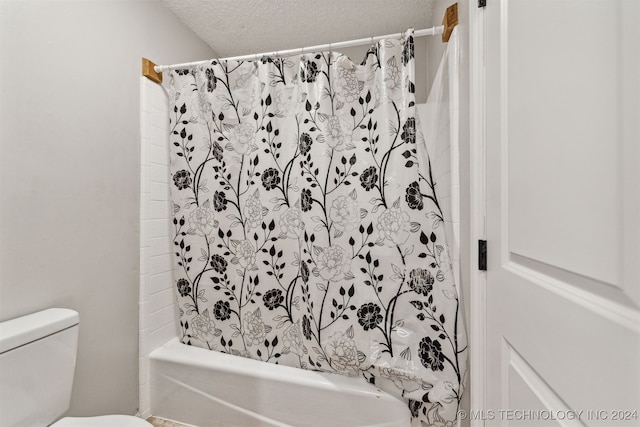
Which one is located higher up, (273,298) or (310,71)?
(310,71)

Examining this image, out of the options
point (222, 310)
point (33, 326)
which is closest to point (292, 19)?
point (222, 310)

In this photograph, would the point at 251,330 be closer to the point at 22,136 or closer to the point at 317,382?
the point at 317,382

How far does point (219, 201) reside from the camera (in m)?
1.37

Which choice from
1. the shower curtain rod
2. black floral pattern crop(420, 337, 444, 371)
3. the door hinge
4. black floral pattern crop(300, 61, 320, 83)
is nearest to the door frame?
the door hinge

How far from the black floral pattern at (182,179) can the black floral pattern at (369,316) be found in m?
1.13

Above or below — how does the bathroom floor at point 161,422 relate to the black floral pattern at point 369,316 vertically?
below

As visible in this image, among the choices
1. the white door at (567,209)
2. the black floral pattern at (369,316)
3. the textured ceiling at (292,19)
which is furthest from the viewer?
the textured ceiling at (292,19)

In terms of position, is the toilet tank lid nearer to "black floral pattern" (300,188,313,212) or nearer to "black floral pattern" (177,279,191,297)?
"black floral pattern" (177,279,191,297)

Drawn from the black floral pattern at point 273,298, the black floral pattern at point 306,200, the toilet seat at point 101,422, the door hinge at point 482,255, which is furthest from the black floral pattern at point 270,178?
the toilet seat at point 101,422

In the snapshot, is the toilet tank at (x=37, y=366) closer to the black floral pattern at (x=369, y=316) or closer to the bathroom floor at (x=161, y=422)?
the bathroom floor at (x=161, y=422)

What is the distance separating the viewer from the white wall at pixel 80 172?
88cm

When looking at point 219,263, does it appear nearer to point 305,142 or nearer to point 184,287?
point 184,287

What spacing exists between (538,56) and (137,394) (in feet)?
6.78

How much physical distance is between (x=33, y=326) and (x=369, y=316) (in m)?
1.20
